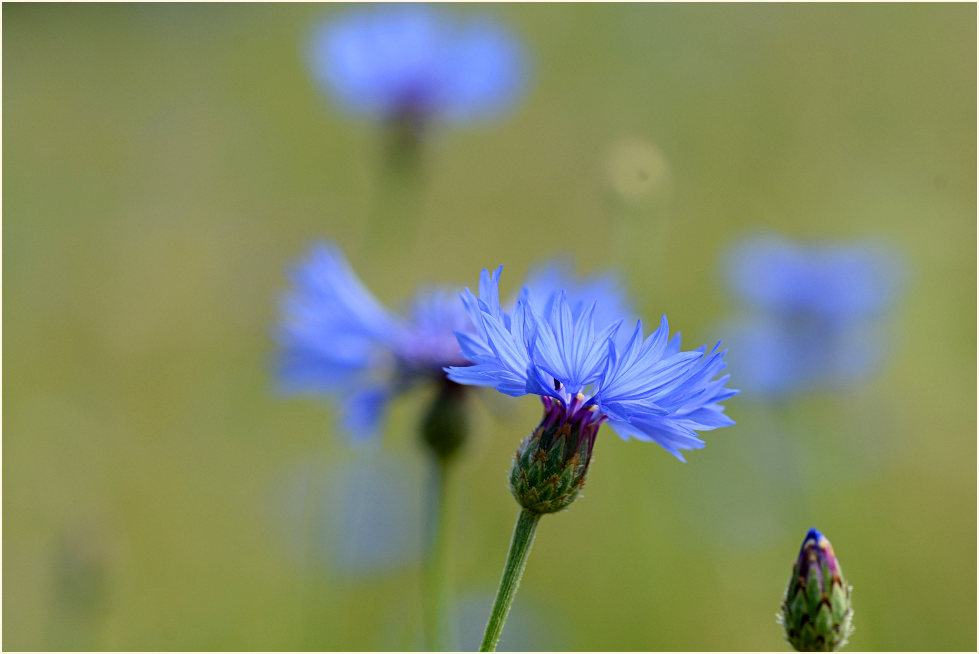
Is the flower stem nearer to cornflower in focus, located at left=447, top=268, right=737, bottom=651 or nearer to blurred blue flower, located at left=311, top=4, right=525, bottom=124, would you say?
cornflower in focus, located at left=447, top=268, right=737, bottom=651

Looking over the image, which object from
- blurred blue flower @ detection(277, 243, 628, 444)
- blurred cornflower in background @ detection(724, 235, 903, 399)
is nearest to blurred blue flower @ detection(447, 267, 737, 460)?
blurred blue flower @ detection(277, 243, 628, 444)

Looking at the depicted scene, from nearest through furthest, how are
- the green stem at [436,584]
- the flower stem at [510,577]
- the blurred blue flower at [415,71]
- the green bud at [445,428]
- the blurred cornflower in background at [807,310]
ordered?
the flower stem at [510,577] < the green stem at [436,584] < the green bud at [445,428] < the blurred blue flower at [415,71] < the blurred cornflower in background at [807,310]

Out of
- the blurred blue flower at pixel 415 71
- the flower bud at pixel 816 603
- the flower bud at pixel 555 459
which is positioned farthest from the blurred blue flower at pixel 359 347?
the blurred blue flower at pixel 415 71

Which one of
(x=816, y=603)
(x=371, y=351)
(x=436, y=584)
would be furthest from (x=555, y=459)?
(x=371, y=351)

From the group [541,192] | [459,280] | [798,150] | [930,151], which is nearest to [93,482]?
[459,280]

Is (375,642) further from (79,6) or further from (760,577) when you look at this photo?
(79,6)

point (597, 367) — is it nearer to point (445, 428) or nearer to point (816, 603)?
point (816, 603)

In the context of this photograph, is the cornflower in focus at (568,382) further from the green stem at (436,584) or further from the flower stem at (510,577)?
the green stem at (436,584)
